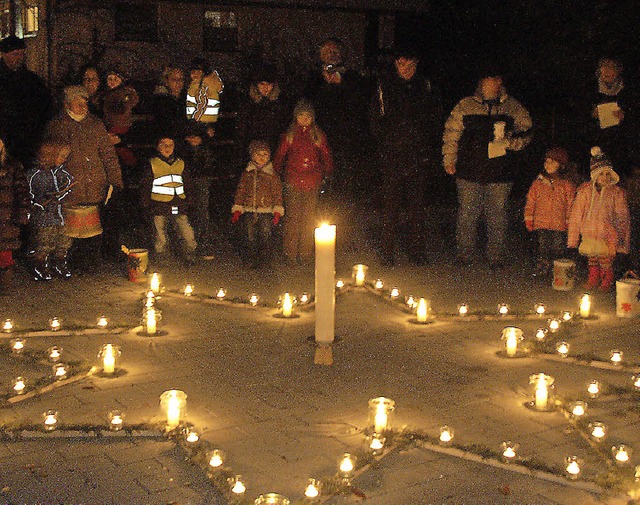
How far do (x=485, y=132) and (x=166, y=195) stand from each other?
317 cm

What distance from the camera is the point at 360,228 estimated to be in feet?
41.7

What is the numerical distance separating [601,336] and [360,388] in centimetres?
229

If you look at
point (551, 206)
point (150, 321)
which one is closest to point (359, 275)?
point (551, 206)

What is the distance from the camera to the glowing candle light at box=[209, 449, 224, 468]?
204 inches

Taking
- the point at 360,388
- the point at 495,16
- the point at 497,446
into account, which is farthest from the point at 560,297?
the point at 495,16

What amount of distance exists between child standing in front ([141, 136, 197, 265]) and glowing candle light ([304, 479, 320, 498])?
5735 mm

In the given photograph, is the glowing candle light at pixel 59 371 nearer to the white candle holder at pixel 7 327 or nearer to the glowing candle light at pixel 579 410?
the white candle holder at pixel 7 327

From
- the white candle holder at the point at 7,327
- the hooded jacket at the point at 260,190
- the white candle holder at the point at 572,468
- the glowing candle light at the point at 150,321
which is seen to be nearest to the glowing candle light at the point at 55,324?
the white candle holder at the point at 7,327

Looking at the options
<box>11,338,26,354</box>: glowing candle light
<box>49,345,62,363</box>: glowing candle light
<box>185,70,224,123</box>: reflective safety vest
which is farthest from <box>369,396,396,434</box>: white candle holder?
<box>185,70,224,123</box>: reflective safety vest

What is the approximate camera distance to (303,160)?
10.3 metres

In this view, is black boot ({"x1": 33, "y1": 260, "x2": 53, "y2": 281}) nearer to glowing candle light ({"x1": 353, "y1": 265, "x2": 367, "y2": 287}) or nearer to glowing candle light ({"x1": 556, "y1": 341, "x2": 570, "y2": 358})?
glowing candle light ({"x1": 353, "y1": 265, "x2": 367, "y2": 287})

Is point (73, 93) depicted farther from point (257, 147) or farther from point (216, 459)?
point (216, 459)

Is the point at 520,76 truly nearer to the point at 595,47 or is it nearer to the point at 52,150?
the point at 595,47

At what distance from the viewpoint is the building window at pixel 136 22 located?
61.5 feet
